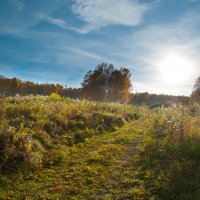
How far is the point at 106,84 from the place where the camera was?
206 ft

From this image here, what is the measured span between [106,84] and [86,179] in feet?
175

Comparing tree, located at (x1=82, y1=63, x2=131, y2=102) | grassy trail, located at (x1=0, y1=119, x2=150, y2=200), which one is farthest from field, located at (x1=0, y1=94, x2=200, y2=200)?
tree, located at (x1=82, y1=63, x2=131, y2=102)

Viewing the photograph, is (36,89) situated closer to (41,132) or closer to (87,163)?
(41,132)

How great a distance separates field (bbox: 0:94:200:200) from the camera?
8719 millimetres

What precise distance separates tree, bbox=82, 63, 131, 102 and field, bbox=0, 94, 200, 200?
4451 cm

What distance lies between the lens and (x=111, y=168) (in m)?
11.2

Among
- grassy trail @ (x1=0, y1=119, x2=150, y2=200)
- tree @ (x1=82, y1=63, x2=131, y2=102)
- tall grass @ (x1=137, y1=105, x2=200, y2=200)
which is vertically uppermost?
tree @ (x1=82, y1=63, x2=131, y2=102)

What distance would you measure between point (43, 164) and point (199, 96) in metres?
49.2

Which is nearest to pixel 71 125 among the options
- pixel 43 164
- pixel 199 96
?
pixel 43 164

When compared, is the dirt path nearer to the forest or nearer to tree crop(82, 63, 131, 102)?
the forest

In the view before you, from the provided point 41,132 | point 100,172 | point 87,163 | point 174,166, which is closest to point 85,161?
point 87,163

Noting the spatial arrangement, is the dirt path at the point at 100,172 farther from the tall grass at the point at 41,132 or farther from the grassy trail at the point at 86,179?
the tall grass at the point at 41,132

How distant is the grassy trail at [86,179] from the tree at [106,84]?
4798 cm


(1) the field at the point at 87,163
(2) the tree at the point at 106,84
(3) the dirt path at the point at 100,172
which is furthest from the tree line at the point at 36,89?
(3) the dirt path at the point at 100,172
